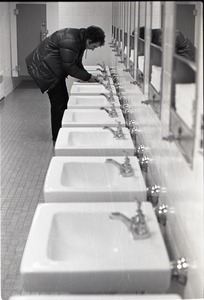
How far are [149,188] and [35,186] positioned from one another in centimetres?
227

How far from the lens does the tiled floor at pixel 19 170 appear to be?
3.00m

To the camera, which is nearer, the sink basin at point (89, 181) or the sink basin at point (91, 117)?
the sink basin at point (89, 181)

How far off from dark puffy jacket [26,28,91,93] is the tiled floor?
2.44ft

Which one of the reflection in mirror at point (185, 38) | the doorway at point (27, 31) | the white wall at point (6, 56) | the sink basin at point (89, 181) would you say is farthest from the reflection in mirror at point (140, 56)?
the doorway at point (27, 31)

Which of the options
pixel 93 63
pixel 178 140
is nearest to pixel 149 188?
pixel 178 140

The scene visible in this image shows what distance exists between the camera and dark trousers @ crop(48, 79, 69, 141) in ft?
18.2

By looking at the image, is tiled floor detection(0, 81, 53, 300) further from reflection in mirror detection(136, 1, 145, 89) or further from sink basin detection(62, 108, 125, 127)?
reflection in mirror detection(136, 1, 145, 89)

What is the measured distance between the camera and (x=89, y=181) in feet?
7.84

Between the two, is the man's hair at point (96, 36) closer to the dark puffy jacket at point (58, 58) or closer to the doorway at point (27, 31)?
the dark puffy jacket at point (58, 58)

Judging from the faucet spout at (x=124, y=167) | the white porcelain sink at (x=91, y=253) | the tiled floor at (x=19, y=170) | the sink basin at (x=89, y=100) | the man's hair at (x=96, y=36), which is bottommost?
the tiled floor at (x=19, y=170)

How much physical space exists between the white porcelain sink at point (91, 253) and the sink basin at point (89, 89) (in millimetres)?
2805

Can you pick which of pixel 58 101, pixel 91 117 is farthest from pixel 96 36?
pixel 58 101

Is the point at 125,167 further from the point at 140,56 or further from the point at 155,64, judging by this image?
the point at 140,56

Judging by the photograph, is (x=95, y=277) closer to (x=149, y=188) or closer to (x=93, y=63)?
(x=149, y=188)
